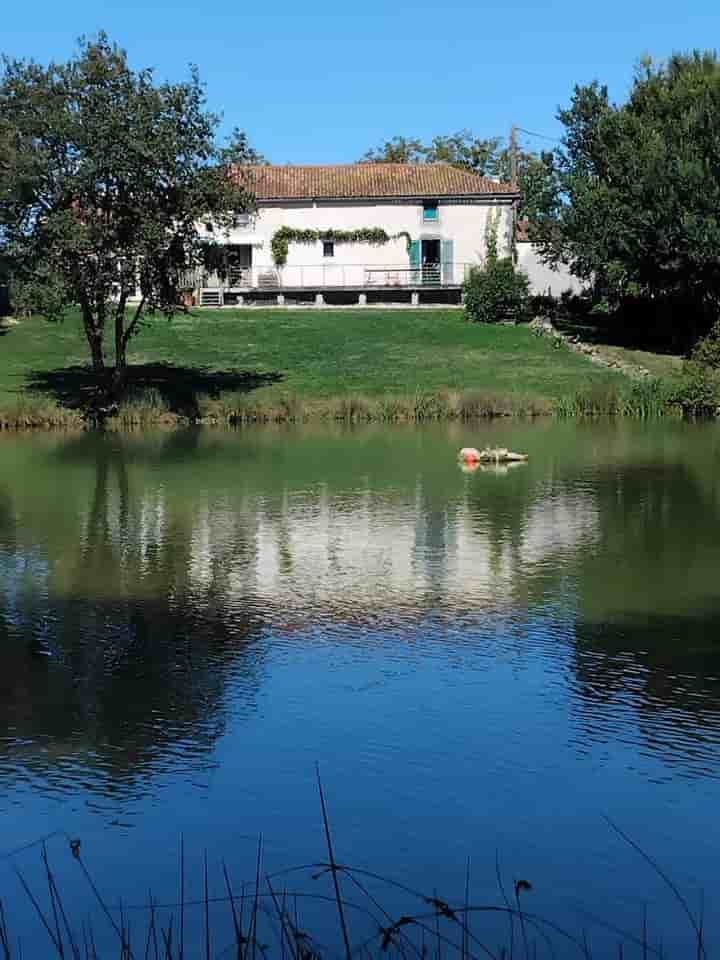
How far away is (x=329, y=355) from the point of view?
51844 mm

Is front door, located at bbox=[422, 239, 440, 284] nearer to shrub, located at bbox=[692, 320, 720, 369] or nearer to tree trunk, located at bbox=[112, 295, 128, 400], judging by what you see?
shrub, located at bbox=[692, 320, 720, 369]

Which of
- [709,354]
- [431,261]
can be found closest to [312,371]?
[709,354]

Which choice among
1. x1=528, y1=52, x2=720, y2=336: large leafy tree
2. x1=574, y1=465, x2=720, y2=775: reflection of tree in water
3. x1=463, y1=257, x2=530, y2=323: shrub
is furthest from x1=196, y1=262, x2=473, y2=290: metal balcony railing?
x1=574, y1=465, x2=720, y2=775: reflection of tree in water

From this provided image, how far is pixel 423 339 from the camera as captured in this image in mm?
55688

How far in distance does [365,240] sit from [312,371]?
21.8 meters

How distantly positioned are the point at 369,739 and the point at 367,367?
3974 cm

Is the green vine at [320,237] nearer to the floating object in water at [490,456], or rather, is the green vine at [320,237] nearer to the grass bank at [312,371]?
the grass bank at [312,371]

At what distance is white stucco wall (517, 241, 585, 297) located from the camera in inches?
2694

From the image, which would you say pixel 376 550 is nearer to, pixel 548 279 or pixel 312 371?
pixel 312 371

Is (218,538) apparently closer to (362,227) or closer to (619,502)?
(619,502)

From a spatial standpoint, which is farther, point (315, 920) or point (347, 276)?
point (347, 276)

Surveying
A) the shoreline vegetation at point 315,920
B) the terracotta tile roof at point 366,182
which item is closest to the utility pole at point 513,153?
the terracotta tile roof at point 366,182

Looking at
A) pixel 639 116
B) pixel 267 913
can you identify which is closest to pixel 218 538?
pixel 267 913

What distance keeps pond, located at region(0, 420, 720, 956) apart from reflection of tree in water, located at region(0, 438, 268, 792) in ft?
0.13
